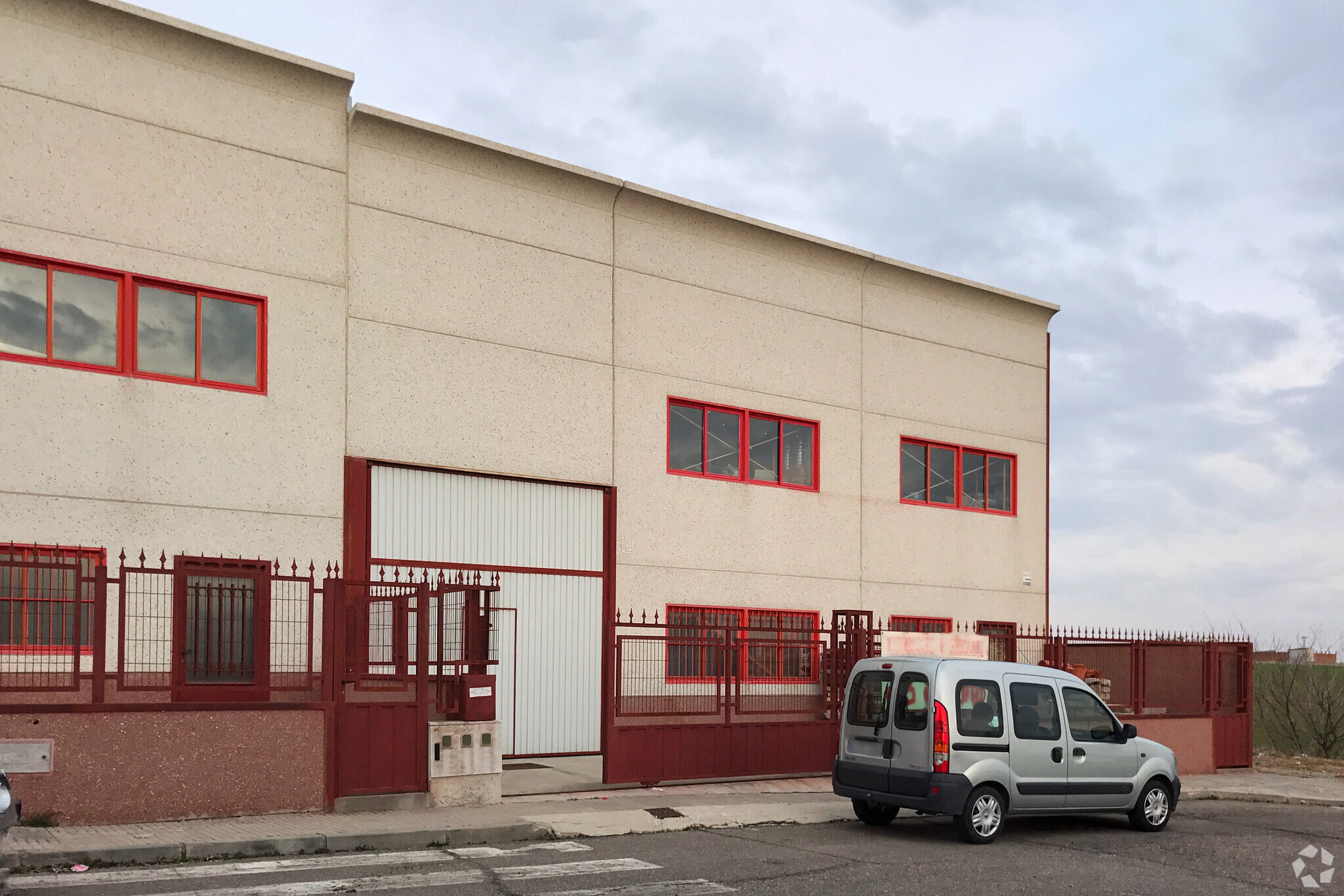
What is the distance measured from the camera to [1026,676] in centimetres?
1337

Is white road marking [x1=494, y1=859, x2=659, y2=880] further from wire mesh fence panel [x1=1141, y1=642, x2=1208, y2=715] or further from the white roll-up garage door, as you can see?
wire mesh fence panel [x1=1141, y1=642, x2=1208, y2=715]

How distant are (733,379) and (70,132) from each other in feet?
33.9

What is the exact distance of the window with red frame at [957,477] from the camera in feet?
77.0

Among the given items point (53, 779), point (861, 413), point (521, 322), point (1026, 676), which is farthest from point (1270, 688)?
point (53, 779)

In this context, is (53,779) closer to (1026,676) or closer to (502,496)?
(502,496)

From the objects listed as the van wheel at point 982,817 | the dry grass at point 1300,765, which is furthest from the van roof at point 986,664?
the dry grass at point 1300,765

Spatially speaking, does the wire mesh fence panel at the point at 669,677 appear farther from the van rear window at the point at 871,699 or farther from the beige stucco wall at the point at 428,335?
the van rear window at the point at 871,699

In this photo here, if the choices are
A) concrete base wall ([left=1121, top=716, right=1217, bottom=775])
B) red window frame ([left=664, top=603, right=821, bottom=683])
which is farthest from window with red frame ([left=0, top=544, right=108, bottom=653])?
concrete base wall ([left=1121, top=716, right=1217, bottom=775])

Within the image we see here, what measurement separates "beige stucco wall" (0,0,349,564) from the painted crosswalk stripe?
6.41 meters

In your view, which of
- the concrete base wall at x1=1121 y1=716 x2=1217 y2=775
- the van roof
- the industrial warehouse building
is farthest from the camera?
the concrete base wall at x1=1121 y1=716 x2=1217 y2=775

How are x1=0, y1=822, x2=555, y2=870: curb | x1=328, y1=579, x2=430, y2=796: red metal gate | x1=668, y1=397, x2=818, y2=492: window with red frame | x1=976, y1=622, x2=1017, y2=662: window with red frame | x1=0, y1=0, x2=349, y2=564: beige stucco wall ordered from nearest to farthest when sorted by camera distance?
x1=0, y1=822, x2=555, y2=870: curb
x1=328, y1=579, x2=430, y2=796: red metal gate
x1=0, y1=0, x2=349, y2=564: beige stucco wall
x1=668, y1=397, x2=818, y2=492: window with red frame
x1=976, y1=622, x2=1017, y2=662: window with red frame

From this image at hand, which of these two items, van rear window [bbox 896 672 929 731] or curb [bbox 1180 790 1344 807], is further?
curb [bbox 1180 790 1344 807]

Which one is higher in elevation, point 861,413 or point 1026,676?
point 861,413

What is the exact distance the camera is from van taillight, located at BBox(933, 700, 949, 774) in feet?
40.8
